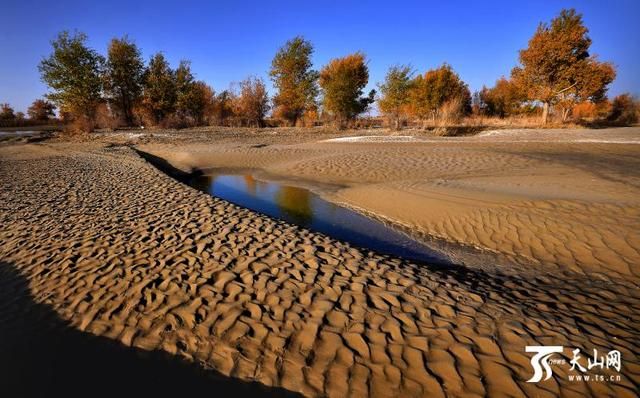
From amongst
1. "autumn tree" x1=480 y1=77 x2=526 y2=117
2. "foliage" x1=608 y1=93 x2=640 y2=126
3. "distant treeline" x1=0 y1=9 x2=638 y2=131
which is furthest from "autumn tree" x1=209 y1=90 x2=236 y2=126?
"foliage" x1=608 y1=93 x2=640 y2=126

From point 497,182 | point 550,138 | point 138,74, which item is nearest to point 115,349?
point 497,182

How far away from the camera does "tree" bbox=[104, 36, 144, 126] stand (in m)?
33.0

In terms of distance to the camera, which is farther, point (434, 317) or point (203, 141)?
point (203, 141)

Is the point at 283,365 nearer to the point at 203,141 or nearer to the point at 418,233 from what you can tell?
the point at 418,233

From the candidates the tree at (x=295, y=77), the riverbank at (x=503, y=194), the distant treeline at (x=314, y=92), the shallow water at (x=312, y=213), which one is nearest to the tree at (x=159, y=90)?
the distant treeline at (x=314, y=92)

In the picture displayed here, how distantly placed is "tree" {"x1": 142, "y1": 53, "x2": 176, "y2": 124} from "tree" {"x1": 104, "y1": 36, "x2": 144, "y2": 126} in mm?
975

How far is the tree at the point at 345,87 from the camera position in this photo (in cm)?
3334

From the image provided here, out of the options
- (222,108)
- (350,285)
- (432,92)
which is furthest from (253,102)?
(350,285)

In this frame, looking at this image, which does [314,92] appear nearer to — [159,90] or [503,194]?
[159,90]

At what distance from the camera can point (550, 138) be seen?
16906 millimetres

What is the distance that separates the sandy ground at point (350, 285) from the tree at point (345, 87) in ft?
87.9

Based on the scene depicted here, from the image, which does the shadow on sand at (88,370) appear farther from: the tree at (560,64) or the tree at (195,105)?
the tree at (195,105)

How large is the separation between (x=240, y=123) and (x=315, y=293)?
3986 cm

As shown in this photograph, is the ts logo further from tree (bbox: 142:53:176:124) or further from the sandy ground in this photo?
tree (bbox: 142:53:176:124)
